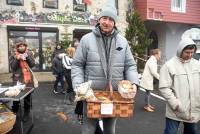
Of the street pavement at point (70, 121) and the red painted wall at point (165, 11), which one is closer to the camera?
the street pavement at point (70, 121)

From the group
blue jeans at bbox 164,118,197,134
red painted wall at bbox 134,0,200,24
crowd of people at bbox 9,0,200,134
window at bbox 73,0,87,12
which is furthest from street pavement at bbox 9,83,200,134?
red painted wall at bbox 134,0,200,24

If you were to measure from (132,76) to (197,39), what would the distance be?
706 inches

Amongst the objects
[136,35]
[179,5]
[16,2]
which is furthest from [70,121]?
[179,5]

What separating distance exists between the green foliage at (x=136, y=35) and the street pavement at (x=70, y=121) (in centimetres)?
769

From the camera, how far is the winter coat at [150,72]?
8.96 meters

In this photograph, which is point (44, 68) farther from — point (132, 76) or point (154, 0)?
point (132, 76)

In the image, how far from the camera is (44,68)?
20562 millimetres

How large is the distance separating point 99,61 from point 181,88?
1.26 metres

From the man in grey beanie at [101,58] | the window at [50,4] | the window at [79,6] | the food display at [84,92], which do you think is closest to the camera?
the food display at [84,92]

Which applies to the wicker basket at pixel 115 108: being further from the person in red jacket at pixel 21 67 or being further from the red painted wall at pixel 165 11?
the red painted wall at pixel 165 11

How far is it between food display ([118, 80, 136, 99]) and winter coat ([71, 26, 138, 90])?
20cm

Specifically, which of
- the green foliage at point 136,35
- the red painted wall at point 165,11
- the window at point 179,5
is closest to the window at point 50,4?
the green foliage at point 136,35

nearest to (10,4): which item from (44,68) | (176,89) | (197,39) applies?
(44,68)

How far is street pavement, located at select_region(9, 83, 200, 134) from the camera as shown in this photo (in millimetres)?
7012
